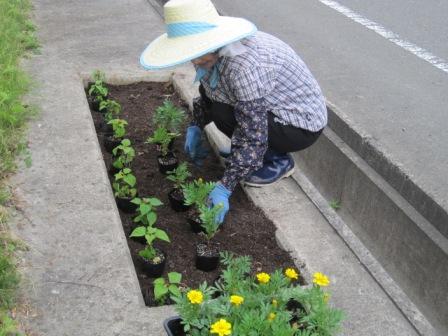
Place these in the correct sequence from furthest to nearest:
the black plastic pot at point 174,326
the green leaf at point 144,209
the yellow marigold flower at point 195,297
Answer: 1. the green leaf at point 144,209
2. the black plastic pot at point 174,326
3. the yellow marigold flower at point 195,297

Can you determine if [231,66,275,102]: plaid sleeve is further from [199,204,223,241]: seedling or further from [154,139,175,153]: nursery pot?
[154,139,175,153]: nursery pot

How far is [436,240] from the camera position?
2.86m

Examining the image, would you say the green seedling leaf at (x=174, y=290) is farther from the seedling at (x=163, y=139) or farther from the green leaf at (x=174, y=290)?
the seedling at (x=163, y=139)

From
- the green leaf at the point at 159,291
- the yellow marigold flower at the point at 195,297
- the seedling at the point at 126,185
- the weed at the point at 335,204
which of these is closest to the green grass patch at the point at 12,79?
the seedling at the point at 126,185

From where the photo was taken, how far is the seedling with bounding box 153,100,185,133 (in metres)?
3.54

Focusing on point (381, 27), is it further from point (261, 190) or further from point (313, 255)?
point (313, 255)

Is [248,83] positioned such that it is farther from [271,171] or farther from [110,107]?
[110,107]

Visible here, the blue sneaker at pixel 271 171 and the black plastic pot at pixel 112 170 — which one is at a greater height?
the blue sneaker at pixel 271 171

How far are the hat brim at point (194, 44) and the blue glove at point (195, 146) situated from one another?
0.79 m

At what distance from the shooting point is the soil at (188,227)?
8.72ft

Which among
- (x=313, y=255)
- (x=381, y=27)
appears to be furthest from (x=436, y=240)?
(x=381, y=27)

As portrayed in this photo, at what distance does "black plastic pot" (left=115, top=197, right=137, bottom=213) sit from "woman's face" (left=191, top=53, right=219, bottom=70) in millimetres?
763

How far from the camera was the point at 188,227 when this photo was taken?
Result: 2955 millimetres

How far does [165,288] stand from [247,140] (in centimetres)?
91
